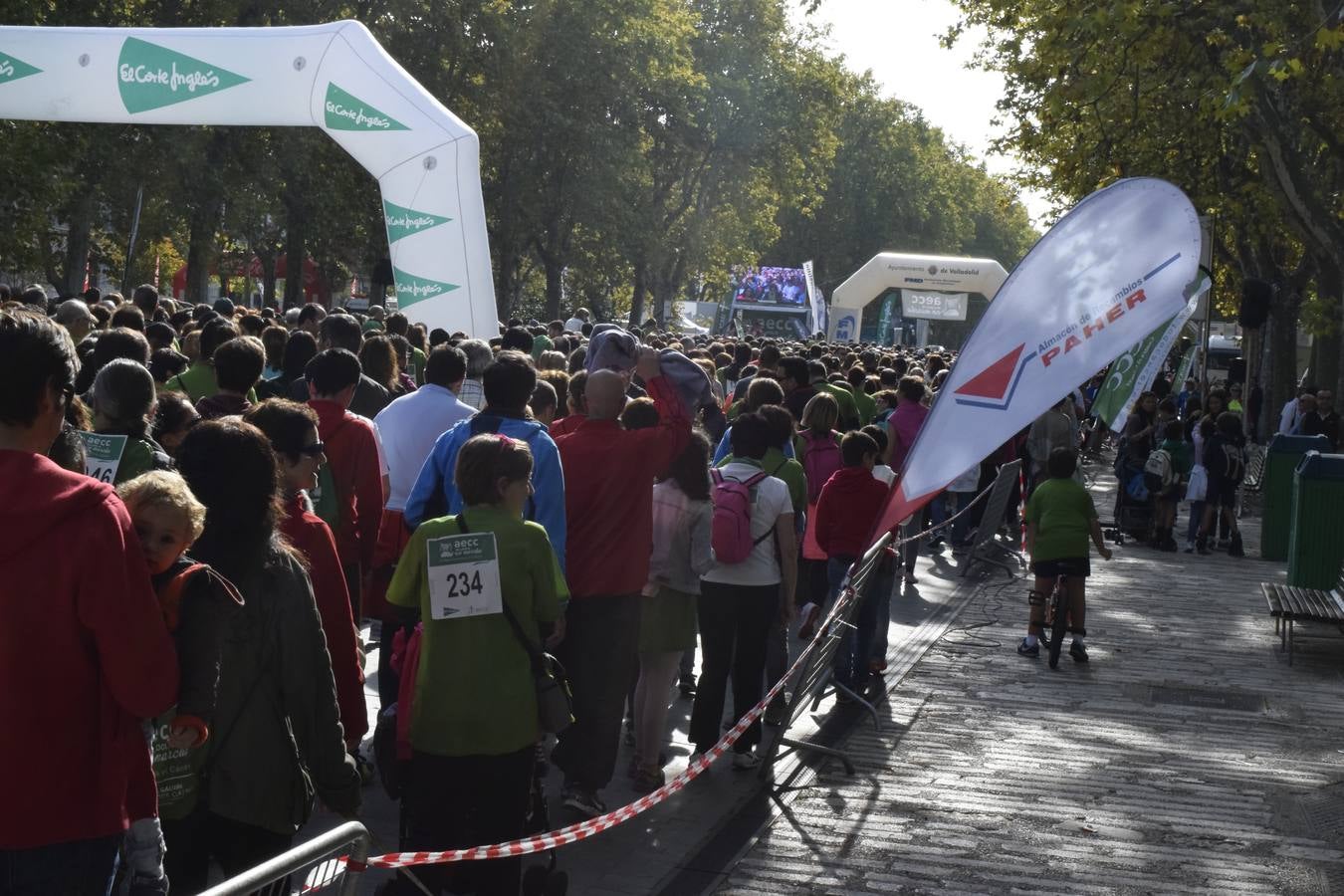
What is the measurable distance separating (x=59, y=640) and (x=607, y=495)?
390cm

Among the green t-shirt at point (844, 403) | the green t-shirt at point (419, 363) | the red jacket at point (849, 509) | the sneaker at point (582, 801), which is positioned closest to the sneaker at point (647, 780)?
the sneaker at point (582, 801)

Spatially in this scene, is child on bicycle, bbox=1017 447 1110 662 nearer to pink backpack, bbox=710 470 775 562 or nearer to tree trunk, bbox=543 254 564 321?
pink backpack, bbox=710 470 775 562

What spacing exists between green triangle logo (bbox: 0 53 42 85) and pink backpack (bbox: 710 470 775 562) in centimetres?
1151

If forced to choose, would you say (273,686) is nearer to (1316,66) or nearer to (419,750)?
(419,750)

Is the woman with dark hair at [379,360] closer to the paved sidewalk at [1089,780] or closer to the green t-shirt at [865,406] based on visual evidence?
the paved sidewalk at [1089,780]

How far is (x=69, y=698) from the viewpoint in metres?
3.12

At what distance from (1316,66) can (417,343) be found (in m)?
12.7

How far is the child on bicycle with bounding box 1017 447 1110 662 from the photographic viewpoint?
1162 centimetres

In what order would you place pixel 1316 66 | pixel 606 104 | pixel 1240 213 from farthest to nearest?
pixel 606 104
pixel 1240 213
pixel 1316 66

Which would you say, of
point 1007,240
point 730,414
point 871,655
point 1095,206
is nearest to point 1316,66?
point 730,414

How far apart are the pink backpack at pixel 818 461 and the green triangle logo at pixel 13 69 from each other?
10052 mm

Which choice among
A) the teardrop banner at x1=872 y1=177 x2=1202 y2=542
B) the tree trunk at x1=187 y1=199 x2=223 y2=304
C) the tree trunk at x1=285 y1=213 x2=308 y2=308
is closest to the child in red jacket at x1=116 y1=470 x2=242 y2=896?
the teardrop banner at x1=872 y1=177 x2=1202 y2=542

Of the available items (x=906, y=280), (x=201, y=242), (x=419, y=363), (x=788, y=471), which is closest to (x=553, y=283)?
(x=906, y=280)

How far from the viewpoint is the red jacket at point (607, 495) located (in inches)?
271
